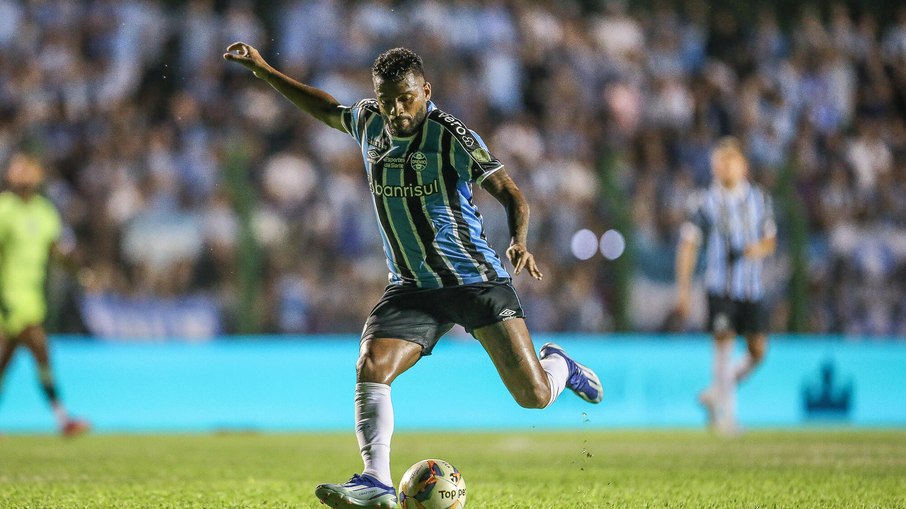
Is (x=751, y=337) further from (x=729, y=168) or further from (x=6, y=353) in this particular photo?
(x=6, y=353)

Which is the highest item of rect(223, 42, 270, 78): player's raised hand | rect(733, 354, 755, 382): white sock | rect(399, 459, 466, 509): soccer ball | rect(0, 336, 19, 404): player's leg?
rect(223, 42, 270, 78): player's raised hand

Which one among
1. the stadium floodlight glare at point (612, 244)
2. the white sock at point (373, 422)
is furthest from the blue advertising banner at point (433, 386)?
the white sock at point (373, 422)

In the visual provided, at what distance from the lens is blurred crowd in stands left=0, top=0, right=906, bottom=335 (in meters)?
12.3

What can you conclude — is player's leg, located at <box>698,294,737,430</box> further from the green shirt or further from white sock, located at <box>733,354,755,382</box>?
the green shirt

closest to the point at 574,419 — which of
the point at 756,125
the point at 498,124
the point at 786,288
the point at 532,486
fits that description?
the point at 786,288

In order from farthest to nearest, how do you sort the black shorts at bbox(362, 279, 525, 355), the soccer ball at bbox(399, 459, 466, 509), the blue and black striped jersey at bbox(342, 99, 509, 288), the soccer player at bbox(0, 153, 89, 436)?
the soccer player at bbox(0, 153, 89, 436), the black shorts at bbox(362, 279, 525, 355), the blue and black striped jersey at bbox(342, 99, 509, 288), the soccer ball at bbox(399, 459, 466, 509)

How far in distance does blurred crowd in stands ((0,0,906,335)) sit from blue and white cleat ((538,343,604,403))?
638cm

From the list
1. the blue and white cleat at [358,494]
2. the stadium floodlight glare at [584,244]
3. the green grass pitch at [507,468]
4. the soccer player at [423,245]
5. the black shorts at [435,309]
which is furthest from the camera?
the stadium floodlight glare at [584,244]

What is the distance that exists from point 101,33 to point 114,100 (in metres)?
0.96

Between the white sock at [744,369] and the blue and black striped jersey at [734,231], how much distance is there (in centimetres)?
56

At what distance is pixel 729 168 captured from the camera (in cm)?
1102

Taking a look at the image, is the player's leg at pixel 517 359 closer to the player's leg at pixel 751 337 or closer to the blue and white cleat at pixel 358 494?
the blue and white cleat at pixel 358 494

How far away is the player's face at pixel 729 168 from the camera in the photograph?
433 inches

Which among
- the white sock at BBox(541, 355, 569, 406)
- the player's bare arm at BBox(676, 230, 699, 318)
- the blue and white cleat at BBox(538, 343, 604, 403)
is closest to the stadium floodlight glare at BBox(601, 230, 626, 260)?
the player's bare arm at BBox(676, 230, 699, 318)
